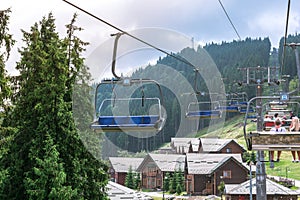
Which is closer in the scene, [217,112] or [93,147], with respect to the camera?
[217,112]

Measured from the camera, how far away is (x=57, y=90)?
14.6 meters

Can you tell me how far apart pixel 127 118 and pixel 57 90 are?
339 inches

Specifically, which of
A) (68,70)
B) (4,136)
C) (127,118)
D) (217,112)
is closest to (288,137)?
(127,118)

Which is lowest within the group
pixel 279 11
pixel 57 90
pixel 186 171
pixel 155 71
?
pixel 186 171

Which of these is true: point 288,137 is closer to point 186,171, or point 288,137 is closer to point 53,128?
point 53,128

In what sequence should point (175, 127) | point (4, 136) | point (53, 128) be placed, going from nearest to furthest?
point (4, 136), point (53, 128), point (175, 127)

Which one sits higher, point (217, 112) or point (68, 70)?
point (68, 70)

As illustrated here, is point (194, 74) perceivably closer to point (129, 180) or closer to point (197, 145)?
point (197, 145)

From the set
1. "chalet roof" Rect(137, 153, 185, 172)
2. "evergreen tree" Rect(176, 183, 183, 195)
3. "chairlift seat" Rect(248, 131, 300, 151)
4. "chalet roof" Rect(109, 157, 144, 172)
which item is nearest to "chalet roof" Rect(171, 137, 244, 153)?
"chalet roof" Rect(109, 157, 144, 172)

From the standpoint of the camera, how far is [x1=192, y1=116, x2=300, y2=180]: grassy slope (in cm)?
5302

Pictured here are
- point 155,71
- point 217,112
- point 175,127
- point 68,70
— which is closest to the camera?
point 217,112

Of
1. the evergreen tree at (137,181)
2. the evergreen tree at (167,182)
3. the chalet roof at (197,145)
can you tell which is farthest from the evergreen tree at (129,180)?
the chalet roof at (197,145)

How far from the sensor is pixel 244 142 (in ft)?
231

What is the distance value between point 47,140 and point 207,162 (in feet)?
97.1
